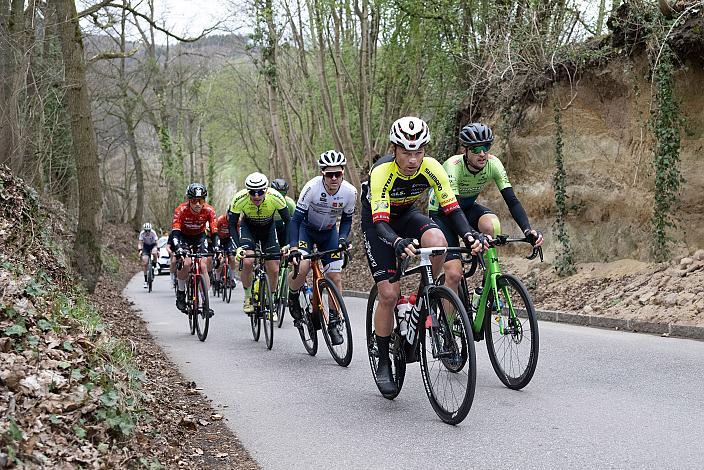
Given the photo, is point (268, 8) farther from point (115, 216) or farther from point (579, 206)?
point (115, 216)

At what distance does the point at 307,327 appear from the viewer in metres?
9.88

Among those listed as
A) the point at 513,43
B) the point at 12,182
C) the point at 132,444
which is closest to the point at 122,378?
the point at 132,444

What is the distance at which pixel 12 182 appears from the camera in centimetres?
1223

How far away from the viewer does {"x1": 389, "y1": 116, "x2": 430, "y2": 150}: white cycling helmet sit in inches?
250

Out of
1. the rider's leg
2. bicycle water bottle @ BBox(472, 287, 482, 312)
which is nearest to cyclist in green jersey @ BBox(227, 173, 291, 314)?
bicycle water bottle @ BBox(472, 287, 482, 312)

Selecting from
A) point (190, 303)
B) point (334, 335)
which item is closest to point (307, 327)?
point (334, 335)

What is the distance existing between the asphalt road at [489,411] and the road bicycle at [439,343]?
0.66 ft

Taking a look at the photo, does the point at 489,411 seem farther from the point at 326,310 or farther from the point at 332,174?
the point at 332,174

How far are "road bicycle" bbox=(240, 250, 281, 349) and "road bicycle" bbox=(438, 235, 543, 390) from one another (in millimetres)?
3740

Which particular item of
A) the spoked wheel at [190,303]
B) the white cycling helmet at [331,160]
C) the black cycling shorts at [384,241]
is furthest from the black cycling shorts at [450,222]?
the spoked wheel at [190,303]

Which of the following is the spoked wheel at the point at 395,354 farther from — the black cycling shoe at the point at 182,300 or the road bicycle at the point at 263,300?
the black cycling shoe at the point at 182,300

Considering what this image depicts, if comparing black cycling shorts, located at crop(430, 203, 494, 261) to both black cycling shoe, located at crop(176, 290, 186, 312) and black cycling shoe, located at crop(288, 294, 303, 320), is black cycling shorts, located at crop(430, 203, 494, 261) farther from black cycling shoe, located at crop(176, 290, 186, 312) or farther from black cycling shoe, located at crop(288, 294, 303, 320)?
black cycling shoe, located at crop(176, 290, 186, 312)

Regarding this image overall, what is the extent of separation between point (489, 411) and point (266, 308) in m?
4.92

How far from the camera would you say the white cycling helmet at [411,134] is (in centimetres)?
636
